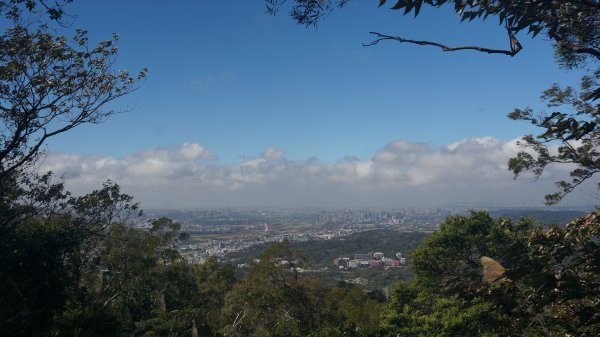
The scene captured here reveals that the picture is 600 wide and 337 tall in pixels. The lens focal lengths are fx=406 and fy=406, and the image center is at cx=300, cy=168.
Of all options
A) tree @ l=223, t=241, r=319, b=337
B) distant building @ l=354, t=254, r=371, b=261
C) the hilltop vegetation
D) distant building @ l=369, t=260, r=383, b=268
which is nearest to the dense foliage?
tree @ l=223, t=241, r=319, b=337

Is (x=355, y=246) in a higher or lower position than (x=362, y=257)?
higher

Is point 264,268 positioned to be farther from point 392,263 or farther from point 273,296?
point 392,263

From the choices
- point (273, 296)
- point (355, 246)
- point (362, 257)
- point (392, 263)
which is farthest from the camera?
point (355, 246)

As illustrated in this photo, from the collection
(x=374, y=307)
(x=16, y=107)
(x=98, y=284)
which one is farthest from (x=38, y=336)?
(x=374, y=307)

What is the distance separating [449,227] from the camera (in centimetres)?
1908

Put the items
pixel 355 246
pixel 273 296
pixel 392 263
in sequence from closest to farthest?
pixel 273 296 < pixel 392 263 < pixel 355 246

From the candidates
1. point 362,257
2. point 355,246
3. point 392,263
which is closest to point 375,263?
point 392,263

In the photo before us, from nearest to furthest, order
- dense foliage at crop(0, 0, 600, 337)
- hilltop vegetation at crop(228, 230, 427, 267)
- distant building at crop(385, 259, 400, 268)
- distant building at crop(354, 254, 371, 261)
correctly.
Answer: dense foliage at crop(0, 0, 600, 337) < distant building at crop(385, 259, 400, 268) < distant building at crop(354, 254, 371, 261) < hilltop vegetation at crop(228, 230, 427, 267)

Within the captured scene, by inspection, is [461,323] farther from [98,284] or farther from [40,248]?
[98,284]

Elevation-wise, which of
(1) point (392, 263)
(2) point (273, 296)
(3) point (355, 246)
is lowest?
(1) point (392, 263)

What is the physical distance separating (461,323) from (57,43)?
10.4 m

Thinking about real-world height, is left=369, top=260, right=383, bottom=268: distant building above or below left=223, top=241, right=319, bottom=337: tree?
below

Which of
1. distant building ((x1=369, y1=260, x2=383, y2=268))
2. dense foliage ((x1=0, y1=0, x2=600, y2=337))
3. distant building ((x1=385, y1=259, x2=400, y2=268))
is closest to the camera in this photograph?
dense foliage ((x1=0, y1=0, x2=600, y2=337))

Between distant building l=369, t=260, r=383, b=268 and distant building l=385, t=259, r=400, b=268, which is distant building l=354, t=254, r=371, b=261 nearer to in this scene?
distant building l=369, t=260, r=383, b=268
